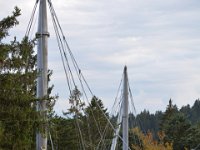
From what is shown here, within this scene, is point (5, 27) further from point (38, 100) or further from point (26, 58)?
point (38, 100)

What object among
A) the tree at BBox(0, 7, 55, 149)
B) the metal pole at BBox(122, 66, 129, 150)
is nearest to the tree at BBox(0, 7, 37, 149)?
the tree at BBox(0, 7, 55, 149)

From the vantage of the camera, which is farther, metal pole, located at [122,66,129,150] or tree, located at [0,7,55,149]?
metal pole, located at [122,66,129,150]

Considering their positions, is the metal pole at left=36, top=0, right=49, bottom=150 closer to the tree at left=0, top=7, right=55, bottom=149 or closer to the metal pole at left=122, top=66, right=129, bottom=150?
the tree at left=0, top=7, right=55, bottom=149

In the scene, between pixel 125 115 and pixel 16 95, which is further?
pixel 125 115

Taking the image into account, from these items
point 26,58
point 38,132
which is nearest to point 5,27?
point 26,58

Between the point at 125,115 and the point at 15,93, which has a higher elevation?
the point at 125,115

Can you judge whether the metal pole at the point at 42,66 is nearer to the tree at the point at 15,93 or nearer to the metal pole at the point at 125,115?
the tree at the point at 15,93

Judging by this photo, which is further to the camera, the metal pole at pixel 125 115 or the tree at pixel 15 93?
the metal pole at pixel 125 115

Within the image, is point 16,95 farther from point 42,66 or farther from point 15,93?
point 42,66

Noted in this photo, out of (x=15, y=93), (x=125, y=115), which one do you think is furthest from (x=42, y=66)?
(x=125, y=115)

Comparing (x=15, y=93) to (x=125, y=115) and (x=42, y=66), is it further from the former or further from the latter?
(x=125, y=115)

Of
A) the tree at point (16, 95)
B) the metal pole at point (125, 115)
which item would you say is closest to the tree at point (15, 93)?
the tree at point (16, 95)

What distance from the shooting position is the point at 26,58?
1283 centimetres

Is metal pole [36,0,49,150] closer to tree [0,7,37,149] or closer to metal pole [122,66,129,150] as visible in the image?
tree [0,7,37,149]
